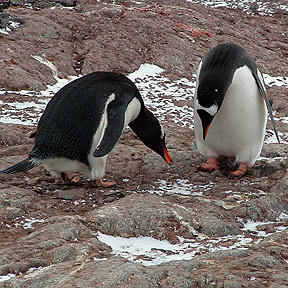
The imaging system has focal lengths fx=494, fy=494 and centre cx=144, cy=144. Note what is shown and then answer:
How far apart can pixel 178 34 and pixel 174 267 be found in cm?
844

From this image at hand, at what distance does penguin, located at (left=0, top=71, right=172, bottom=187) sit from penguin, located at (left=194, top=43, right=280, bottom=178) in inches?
29.4

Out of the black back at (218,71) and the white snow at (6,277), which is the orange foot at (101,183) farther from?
the white snow at (6,277)

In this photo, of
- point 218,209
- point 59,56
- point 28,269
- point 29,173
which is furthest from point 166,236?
point 59,56

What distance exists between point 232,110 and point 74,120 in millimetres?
1456

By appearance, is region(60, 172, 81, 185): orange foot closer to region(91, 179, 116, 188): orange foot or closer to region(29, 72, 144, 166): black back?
region(91, 179, 116, 188): orange foot

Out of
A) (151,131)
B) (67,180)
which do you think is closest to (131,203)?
(67,180)

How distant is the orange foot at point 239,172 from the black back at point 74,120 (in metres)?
1.23

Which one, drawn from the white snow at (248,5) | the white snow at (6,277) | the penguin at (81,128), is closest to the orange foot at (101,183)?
the penguin at (81,128)

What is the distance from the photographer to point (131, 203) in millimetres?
3439

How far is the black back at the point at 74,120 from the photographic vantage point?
3.94 m

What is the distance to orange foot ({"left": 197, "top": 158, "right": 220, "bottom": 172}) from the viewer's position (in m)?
4.78

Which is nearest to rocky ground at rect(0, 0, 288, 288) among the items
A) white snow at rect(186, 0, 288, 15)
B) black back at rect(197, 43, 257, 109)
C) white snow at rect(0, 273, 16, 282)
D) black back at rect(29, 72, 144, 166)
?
white snow at rect(0, 273, 16, 282)

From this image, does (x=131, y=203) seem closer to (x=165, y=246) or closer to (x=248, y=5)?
(x=165, y=246)

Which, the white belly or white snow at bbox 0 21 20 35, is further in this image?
white snow at bbox 0 21 20 35
